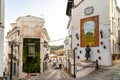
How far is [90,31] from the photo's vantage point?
27.2 meters

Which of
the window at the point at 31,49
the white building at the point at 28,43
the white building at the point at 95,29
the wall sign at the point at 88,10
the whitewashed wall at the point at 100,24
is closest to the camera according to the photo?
the whitewashed wall at the point at 100,24

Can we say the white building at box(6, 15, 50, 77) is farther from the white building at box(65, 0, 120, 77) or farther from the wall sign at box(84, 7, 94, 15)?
the wall sign at box(84, 7, 94, 15)

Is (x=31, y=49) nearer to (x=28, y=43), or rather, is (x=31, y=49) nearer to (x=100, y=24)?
(x=28, y=43)

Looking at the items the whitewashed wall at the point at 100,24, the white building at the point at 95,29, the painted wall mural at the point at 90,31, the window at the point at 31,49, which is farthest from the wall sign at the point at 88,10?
the window at the point at 31,49

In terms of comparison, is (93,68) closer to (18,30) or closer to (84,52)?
(84,52)

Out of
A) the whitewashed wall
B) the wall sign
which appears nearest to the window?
the whitewashed wall

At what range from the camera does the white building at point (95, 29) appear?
26.0 m

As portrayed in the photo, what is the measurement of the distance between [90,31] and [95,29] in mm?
640

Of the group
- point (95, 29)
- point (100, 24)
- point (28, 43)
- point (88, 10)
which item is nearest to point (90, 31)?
point (95, 29)

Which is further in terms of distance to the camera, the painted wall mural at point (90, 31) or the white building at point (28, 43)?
the white building at point (28, 43)

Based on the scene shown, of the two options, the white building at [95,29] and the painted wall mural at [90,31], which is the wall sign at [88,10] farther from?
the painted wall mural at [90,31]

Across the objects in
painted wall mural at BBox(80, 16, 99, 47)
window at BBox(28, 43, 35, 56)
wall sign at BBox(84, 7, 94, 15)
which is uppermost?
wall sign at BBox(84, 7, 94, 15)

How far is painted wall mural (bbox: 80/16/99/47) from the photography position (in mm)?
26703

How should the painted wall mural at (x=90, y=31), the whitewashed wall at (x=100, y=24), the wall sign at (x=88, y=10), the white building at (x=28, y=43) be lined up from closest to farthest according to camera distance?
the whitewashed wall at (x=100, y=24)
the painted wall mural at (x=90, y=31)
the wall sign at (x=88, y=10)
the white building at (x=28, y=43)
